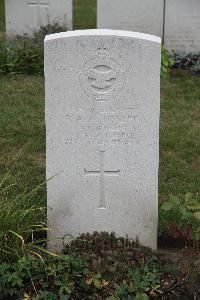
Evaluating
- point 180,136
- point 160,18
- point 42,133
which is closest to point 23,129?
point 42,133

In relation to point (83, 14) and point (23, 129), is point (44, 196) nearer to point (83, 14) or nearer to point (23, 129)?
point (23, 129)

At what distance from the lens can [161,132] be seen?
7.24m

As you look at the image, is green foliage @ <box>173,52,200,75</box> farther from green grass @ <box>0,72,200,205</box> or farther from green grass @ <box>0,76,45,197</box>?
green grass @ <box>0,76,45,197</box>

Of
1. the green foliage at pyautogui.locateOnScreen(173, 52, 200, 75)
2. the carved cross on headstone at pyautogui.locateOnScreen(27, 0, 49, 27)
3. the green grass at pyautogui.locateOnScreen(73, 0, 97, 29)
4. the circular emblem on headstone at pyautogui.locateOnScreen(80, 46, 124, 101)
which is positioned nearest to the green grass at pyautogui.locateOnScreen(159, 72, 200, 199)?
the green foliage at pyautogui.locateOnScreen(173, 52, 200, 75)

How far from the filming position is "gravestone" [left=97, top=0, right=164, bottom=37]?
32.9ft

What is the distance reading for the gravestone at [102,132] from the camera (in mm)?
4305

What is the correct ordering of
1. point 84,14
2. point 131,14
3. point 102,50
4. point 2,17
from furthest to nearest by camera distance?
point 84,14
point 2,17
point 131,14
point 102,50

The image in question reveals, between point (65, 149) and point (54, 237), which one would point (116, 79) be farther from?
point (54, 237)

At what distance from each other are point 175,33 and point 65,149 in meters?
6.16

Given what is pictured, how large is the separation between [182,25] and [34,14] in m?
2.30

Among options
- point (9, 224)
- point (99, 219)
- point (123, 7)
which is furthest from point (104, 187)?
point (123, 7)

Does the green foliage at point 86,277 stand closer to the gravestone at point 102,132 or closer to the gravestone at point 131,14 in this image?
the gravestone at point 102,132

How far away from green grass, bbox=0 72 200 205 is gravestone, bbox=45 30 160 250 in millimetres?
1137

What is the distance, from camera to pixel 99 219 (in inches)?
182
